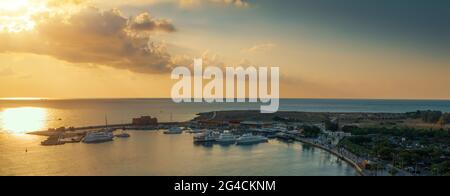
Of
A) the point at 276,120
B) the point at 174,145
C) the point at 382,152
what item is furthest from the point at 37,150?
the point at 276,120

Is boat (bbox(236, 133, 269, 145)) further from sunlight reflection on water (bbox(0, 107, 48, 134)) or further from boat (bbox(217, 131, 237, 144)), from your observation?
sunlight reflection on water (bbox(0, 107, 48, 134))

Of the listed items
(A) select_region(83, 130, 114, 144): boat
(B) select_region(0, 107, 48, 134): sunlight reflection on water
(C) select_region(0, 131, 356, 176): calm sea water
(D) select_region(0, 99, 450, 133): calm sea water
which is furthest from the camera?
(D) select_region(0, 99, 450, 133): calm sea water

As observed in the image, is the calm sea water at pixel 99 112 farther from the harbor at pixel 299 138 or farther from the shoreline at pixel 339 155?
Result: the shoreline at pixel 339 155

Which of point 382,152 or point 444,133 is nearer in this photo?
point 382,152

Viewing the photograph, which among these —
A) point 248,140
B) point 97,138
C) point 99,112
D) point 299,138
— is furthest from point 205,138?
point 99,112

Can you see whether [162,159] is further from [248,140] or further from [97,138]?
[97,138]

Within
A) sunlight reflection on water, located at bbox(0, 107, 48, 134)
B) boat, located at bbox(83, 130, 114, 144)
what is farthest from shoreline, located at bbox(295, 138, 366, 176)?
sunlight reflection on water, located at bbox(0, 107, 48, 134)

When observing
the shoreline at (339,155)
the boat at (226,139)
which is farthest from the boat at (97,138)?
the shoreline at (339,155)
